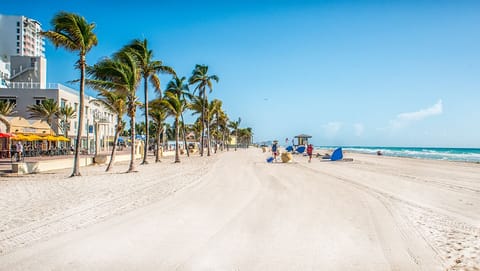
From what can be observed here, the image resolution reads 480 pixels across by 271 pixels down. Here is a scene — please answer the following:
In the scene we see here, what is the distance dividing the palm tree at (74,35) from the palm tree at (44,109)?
28.2 meters

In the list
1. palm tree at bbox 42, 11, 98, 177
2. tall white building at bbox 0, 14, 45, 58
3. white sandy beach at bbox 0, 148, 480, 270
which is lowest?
white sandy beach at bbox 0, 148, 480, 270

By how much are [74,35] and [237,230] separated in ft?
44.8

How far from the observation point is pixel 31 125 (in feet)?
107

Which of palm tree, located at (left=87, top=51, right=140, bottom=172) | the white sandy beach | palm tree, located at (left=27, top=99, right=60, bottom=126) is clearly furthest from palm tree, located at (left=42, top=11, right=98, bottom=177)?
palm tree, located at (left=27, top=99, right=60, bottom=126)

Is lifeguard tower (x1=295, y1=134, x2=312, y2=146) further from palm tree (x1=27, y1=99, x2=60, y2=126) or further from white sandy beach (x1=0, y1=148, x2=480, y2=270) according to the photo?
white sandy beach (x1=0, y1=148, x2=480, y2=270)

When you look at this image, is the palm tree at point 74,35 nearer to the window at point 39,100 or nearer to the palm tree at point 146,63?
the palm tree at point 146,63

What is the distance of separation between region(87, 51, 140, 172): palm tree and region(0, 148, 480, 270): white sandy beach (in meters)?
8.82

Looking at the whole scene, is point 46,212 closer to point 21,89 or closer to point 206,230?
point 206,230

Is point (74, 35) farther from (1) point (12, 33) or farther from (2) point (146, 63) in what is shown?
(1) point (12, 33)

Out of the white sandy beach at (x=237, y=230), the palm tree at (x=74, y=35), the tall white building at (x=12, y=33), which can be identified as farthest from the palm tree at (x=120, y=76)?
the tall white building at (x=12, y=33)

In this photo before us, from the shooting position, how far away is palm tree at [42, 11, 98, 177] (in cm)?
1546

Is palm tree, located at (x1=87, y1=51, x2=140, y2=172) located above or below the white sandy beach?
above

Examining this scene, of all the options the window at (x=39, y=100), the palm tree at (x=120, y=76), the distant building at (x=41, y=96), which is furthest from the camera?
the window at (x=39, y=100)

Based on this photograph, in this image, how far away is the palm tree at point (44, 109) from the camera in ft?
134
